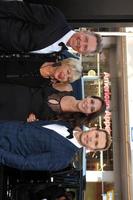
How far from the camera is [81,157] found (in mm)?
3861

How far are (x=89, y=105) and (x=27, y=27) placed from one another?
2.22 feet

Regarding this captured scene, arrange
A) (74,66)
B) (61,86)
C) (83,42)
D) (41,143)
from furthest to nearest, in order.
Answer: (61,86) < (74,66) < (83,42) < (41,143)

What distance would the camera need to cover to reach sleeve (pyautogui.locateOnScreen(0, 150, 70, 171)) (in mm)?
2586

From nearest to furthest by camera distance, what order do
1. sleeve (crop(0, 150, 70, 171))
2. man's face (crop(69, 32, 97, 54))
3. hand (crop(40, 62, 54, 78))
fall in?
1. sleeve (crop(0, 150, 70, 171))
2. man's face (crop(69, 32, 97, 54))
3. hand (crop(40, 62, 54, 78))

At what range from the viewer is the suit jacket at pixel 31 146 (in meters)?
2.60

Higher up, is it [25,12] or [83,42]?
[25,12]

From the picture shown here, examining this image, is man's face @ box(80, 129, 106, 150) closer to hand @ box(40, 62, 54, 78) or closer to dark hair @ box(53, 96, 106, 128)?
dark hair @ box(53, 96, 106, 128)

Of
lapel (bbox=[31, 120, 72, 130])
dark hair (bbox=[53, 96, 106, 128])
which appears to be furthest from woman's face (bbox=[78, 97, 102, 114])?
lapel (bbox=[31, 120, 72, 130])

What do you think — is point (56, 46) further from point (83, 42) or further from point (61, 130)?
point (61, 130)

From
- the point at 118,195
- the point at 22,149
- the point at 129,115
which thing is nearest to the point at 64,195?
the point at 22,149

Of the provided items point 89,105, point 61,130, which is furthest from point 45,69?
point 61,130

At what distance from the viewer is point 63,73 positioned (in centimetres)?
285

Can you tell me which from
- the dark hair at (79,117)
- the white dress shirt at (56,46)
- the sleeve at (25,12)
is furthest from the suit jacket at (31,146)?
the sleeve at (25,12)

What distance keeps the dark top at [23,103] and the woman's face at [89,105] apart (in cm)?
18
